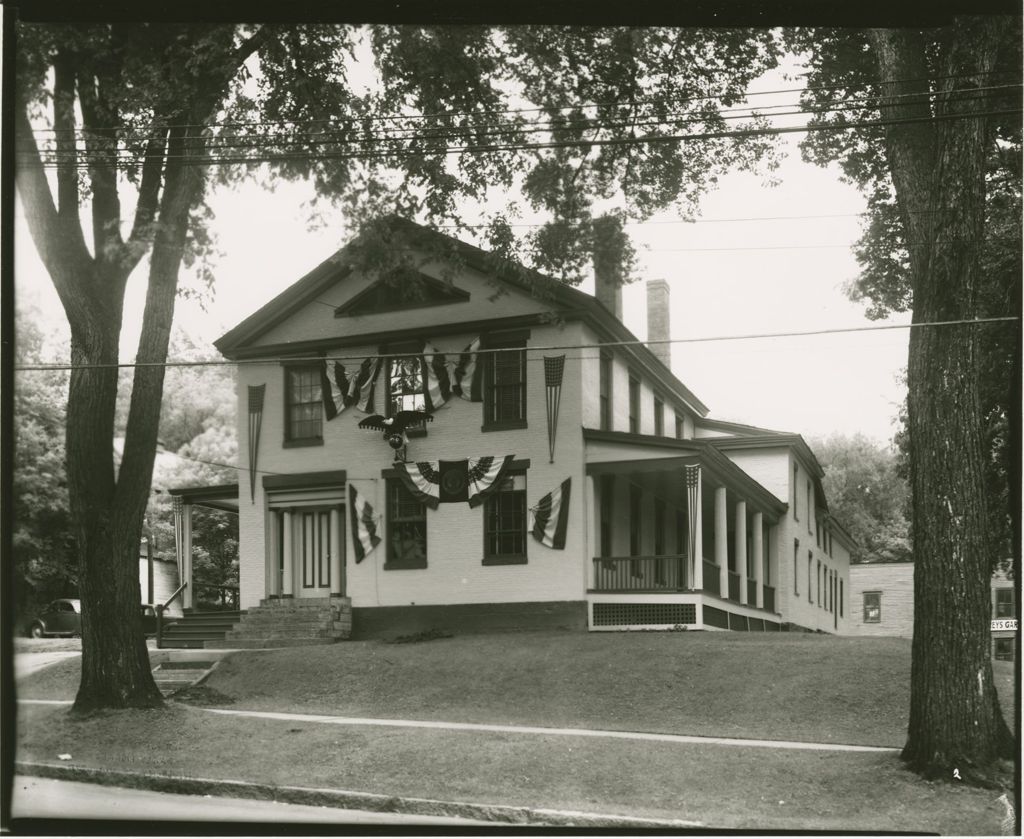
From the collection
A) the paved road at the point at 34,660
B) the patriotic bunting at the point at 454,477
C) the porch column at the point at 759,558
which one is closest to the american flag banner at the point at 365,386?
the patriotic bunting at the point at 454,477

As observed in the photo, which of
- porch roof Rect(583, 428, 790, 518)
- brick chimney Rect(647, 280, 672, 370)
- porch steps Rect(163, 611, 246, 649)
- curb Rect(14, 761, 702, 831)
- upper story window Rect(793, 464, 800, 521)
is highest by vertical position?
brick chimney Rect(647, 280, 672, 370)

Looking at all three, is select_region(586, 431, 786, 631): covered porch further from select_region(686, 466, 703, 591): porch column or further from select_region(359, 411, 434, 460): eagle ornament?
select_region(359, 411, 434, 460): eagle ornament

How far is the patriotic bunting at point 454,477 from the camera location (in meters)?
14.7

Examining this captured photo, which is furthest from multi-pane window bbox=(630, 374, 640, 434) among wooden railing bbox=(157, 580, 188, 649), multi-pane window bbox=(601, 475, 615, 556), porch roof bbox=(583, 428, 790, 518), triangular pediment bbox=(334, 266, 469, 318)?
wooden railing bbox=(157, 580, 188, 649)

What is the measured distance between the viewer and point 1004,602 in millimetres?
23484

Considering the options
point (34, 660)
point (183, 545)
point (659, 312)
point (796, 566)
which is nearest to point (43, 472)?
point (34, 660)

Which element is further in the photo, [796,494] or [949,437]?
[796,494]

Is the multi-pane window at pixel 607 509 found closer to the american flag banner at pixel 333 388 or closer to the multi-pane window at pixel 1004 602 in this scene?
the american flag banner at pixel 333 388

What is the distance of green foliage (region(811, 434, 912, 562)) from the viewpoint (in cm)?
1496

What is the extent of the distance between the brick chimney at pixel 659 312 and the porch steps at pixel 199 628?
6351 millimetres

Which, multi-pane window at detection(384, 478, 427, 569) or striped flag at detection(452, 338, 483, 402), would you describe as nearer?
striped flag at detection(452, 338, 483, 402)

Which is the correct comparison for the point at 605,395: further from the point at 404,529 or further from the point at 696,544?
the point at 404,529

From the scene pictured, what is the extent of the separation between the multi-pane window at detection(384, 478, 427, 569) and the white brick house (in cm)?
2

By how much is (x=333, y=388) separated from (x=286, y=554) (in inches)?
86.6
